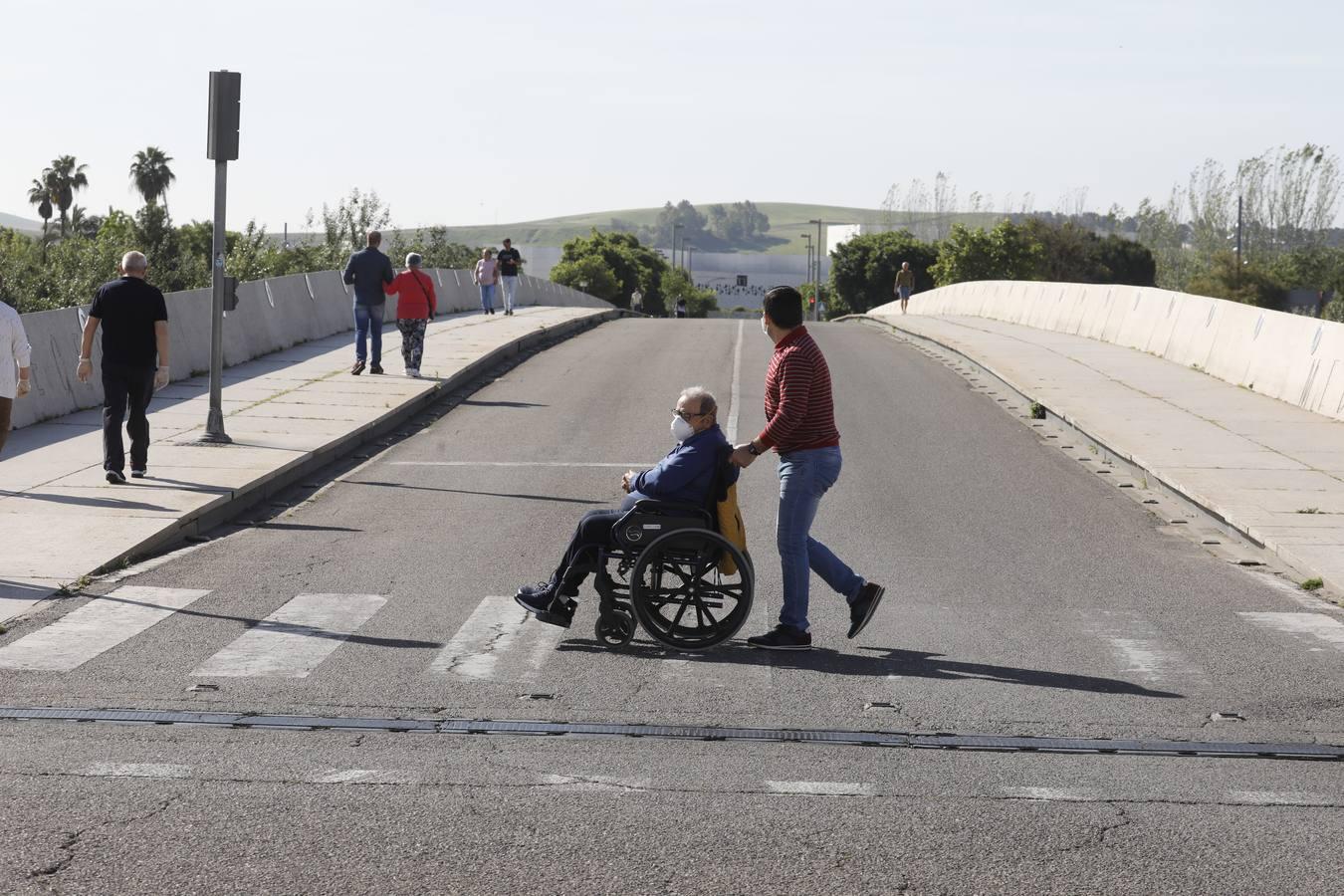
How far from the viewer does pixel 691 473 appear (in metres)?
8.49

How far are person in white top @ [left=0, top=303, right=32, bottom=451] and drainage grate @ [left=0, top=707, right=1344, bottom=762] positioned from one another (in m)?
4.82

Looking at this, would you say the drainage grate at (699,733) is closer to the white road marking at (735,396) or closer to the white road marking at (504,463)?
the white road marking at (735,396)

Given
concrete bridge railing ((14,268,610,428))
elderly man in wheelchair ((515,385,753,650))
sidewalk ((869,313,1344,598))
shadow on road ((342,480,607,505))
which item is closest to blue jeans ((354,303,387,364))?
concrete bridge railing ((14,268,610,428))

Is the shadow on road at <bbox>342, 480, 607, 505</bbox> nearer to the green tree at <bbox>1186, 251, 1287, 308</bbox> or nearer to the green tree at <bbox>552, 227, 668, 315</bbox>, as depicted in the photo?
the green tree at <bbox>1186, 251, 1287, 308</bbox>

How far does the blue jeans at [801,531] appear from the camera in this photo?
862cm

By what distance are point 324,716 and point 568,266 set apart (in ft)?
398

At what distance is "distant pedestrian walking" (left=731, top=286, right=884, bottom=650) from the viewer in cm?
853

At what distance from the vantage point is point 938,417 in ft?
65.4

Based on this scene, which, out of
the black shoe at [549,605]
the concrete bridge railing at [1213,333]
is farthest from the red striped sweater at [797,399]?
the concrete bridge railing at [1213,333]

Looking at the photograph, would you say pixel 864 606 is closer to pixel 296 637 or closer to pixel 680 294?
pixel 296 637

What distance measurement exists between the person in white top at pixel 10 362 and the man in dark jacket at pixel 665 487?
4798 millimetres

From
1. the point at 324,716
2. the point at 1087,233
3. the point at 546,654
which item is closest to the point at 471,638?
the point at 546,654

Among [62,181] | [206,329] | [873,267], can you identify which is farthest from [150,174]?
[206,329]

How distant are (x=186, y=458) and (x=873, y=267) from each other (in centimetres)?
11898
